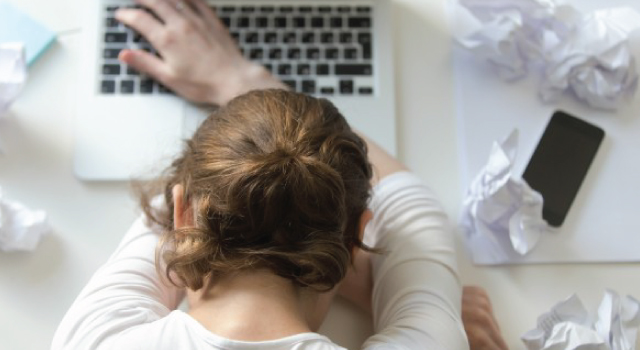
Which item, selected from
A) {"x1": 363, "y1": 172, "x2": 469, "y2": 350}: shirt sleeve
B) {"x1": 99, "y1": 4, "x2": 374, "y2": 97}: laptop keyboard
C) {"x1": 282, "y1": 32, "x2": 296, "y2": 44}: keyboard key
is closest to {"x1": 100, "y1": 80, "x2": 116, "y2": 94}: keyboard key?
{"x1": 99, "y1": 4, "x2": 374, "y2": 97}: laptop keyboard

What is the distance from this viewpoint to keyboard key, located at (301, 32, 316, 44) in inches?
30.8

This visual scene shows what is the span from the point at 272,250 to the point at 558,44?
0.46 meters

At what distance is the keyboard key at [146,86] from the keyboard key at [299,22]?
0.61 feet

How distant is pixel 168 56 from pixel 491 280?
449mm

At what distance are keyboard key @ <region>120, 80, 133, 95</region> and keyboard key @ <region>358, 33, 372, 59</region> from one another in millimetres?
275

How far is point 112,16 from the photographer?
0.79 meters

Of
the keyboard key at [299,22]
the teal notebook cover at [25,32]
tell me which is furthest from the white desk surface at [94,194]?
the keyboard key at [299,22]

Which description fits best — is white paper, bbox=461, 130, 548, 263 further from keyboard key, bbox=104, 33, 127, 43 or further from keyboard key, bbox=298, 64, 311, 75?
keyboard key, bbox=104, 33, 127, 43

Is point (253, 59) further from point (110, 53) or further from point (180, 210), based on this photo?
point (180, 210)

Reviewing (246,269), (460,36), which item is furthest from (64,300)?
(460,36)

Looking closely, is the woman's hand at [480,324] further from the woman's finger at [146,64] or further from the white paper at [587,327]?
the woman's finger at [146,64]

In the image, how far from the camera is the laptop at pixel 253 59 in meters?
0.74

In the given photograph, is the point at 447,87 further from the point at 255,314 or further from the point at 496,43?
the point at 255,314

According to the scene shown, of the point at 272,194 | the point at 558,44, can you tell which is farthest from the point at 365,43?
the point at 272,194
